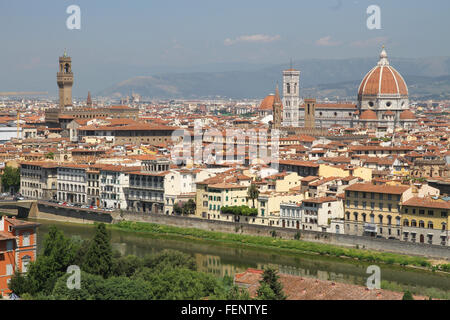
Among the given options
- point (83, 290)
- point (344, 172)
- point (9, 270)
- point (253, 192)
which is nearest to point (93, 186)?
point (253, 192)

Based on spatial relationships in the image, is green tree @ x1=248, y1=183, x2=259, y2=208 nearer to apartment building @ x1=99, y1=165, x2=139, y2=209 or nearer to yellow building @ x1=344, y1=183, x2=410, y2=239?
yellow building @ x1=344, y1=183, x2=410, y2=239

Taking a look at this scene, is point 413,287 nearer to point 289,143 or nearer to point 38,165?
point 38,165

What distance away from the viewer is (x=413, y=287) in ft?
77.4

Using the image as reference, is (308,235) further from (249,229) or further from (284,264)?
(284,264)

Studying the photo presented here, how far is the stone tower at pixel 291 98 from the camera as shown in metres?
78.6

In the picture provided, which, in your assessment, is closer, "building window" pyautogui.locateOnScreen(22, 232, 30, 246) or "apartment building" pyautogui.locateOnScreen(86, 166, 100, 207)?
"building window" pyautogui.locateOnScreen(22, 232, 30, 246)

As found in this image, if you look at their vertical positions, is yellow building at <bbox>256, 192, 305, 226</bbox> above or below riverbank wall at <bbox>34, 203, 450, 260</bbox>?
above

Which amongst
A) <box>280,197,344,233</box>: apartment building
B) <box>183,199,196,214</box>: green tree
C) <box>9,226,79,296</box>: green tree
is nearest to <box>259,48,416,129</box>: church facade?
<box>183,199,196,214</box>: green tree

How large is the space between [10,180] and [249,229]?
57.2ft

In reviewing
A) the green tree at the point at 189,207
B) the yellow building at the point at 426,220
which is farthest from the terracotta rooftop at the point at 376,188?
the green tree at the point at 189,207

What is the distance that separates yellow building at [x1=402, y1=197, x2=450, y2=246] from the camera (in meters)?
27.1

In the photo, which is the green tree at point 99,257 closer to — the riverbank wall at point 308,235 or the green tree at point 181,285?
the green tree at point 181,285

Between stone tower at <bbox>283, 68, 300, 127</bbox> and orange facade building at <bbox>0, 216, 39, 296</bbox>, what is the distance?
193ft
